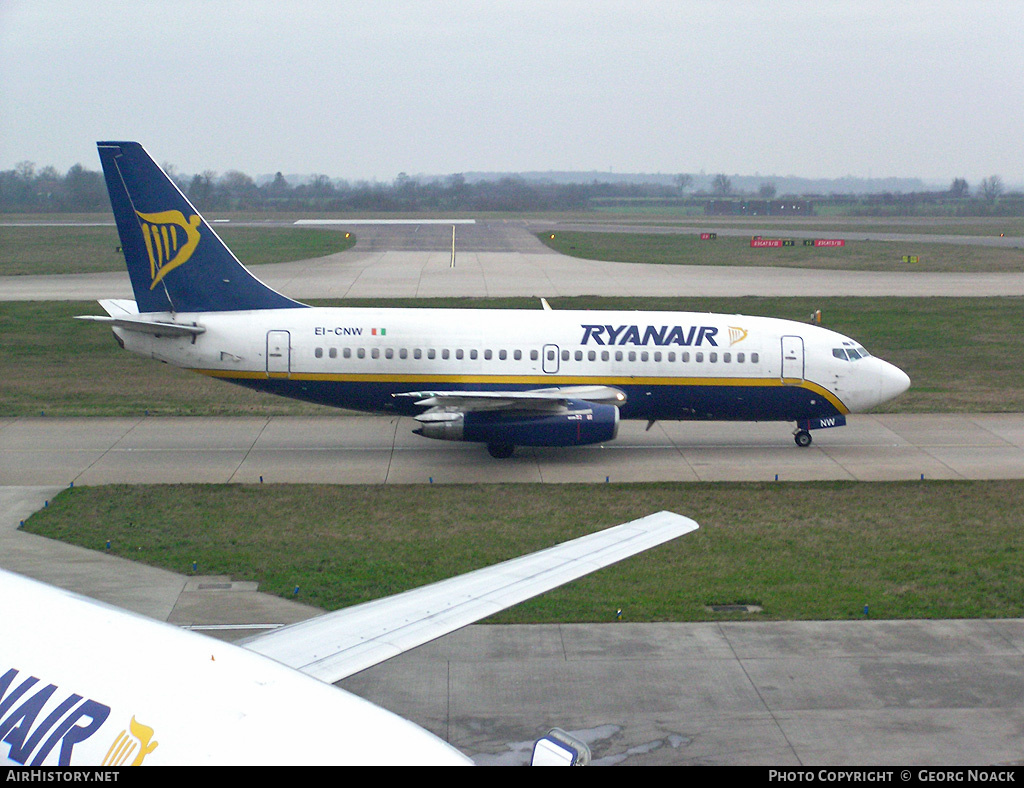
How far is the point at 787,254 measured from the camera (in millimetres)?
76125

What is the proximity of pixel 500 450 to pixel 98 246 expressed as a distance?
61.7 meters

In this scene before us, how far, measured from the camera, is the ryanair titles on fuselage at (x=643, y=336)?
81.5 ft

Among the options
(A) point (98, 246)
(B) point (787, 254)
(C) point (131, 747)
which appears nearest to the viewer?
(C) point (131, 747)

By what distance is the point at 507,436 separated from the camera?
77.9ft

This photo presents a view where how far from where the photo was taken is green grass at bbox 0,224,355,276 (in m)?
63.4

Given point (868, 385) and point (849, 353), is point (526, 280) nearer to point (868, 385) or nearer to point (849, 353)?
point (849, 353)

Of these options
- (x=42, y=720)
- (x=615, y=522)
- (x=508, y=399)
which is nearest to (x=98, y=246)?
(x=508, y=399)

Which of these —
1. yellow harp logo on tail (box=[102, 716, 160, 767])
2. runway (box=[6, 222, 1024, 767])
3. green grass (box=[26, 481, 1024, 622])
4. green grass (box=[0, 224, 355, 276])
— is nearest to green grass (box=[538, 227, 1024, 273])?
green grass (box=[0, 224, 355, 276])

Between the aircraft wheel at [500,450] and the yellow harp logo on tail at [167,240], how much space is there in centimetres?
876

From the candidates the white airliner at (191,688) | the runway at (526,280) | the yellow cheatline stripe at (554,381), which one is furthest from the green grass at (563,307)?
the white airliner at (191,688)

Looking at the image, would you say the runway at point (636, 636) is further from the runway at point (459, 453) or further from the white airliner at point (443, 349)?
the white airliner at point (443, 349)

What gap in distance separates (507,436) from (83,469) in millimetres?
9725

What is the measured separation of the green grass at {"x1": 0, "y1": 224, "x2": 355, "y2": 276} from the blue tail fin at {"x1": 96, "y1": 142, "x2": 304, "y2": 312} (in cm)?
3915

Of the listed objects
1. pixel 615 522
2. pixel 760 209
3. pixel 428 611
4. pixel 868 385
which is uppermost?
pixel 760 209
